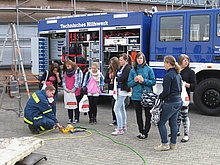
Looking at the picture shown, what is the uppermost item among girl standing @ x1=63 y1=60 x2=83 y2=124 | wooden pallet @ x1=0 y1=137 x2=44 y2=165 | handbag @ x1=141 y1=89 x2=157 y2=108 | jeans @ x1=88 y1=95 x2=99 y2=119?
girl standing @ x1=63 y1=60 x2=83 y2=124

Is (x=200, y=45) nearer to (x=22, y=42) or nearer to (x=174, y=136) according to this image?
(x=174, y=136)

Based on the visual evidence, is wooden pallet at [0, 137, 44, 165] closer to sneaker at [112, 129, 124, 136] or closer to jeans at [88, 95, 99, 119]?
sneaker at [112, 129, 124, 136]

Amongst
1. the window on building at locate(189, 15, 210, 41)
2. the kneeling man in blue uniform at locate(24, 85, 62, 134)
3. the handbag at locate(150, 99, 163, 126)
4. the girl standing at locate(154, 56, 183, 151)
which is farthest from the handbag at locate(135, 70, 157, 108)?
the window on building at locate(189, 15, 210, 41)

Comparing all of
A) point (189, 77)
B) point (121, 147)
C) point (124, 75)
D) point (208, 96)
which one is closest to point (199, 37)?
point (208, 96)

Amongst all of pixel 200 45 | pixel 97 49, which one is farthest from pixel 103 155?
pixel 97 49

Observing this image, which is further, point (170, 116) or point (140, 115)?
point (140, 115)

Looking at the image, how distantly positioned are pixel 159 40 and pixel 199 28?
3.55ft

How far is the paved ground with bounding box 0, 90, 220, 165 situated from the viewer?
5.37m

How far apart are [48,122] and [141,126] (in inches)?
75.2

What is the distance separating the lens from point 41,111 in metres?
6.96

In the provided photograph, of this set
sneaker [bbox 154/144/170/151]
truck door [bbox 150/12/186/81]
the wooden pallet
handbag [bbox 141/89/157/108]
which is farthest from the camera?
truck door [bbox 150/12/186/81]

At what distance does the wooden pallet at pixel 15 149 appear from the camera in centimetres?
A: 461

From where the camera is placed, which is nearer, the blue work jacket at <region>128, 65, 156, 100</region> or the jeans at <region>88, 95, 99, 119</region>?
the blue work jacket at <region>128, 65, 156, 100</region>

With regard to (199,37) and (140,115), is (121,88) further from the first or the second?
(199,37)
